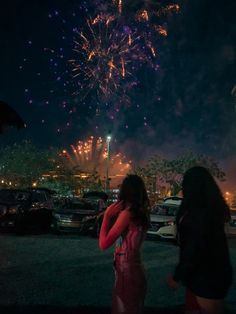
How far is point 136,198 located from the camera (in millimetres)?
3893

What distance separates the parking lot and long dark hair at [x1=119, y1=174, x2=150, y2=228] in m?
2.97

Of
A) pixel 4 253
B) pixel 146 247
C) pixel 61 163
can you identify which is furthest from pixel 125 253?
pixel 61 163

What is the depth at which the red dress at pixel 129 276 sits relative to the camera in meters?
3.68

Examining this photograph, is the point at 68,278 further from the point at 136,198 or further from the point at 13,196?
the point at 13,196

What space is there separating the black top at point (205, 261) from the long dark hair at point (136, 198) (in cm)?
60

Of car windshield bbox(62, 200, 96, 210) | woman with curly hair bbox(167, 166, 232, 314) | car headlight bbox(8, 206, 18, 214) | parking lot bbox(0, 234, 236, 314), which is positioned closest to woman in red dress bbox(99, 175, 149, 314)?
woman with curly hair bbox(167, 166, 232, 314)

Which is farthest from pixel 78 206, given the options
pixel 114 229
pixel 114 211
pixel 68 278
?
pixel 114 229

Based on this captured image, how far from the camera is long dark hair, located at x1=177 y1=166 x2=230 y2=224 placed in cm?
338

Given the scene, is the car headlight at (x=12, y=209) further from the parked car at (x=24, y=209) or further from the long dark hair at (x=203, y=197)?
the long dark hair at (x=203, y=197)

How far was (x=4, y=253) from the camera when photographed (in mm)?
12172

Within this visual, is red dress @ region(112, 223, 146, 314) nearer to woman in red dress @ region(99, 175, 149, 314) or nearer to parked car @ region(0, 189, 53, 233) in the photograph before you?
woman in red dress @ region(99, 175, 149, 314)

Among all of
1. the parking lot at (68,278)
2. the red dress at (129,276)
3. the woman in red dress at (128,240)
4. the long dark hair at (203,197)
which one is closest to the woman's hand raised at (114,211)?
the woman in red dress at (128,240)

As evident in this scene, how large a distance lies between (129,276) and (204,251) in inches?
28.8

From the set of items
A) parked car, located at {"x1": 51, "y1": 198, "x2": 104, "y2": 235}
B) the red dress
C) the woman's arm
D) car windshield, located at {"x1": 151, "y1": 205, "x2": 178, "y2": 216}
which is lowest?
the red dress
